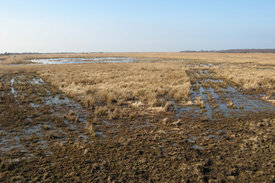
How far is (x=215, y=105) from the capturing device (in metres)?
12.0

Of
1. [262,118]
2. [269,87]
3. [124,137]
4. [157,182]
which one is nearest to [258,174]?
[157,182]

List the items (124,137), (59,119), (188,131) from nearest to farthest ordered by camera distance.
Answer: (124,137)
(188,131)
(59,119)

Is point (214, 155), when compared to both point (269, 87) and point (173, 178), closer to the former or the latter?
point (173, 178)

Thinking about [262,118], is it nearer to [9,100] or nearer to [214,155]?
[214,155]

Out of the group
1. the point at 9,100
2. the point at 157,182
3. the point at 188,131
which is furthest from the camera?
the point at 9,100

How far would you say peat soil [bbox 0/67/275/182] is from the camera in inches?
193

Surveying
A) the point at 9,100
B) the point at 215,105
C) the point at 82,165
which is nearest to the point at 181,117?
the point at 215,105

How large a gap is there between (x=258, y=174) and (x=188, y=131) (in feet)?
10.7

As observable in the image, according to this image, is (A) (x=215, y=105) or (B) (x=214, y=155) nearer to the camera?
(B) (x=214, y=155)

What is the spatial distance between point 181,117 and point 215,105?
3.55 m

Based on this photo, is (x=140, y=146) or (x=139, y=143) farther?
(x=139, y=143)

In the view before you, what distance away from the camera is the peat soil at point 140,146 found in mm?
4914

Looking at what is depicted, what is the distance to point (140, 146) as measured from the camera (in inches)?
257

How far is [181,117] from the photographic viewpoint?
9891 millimetres
